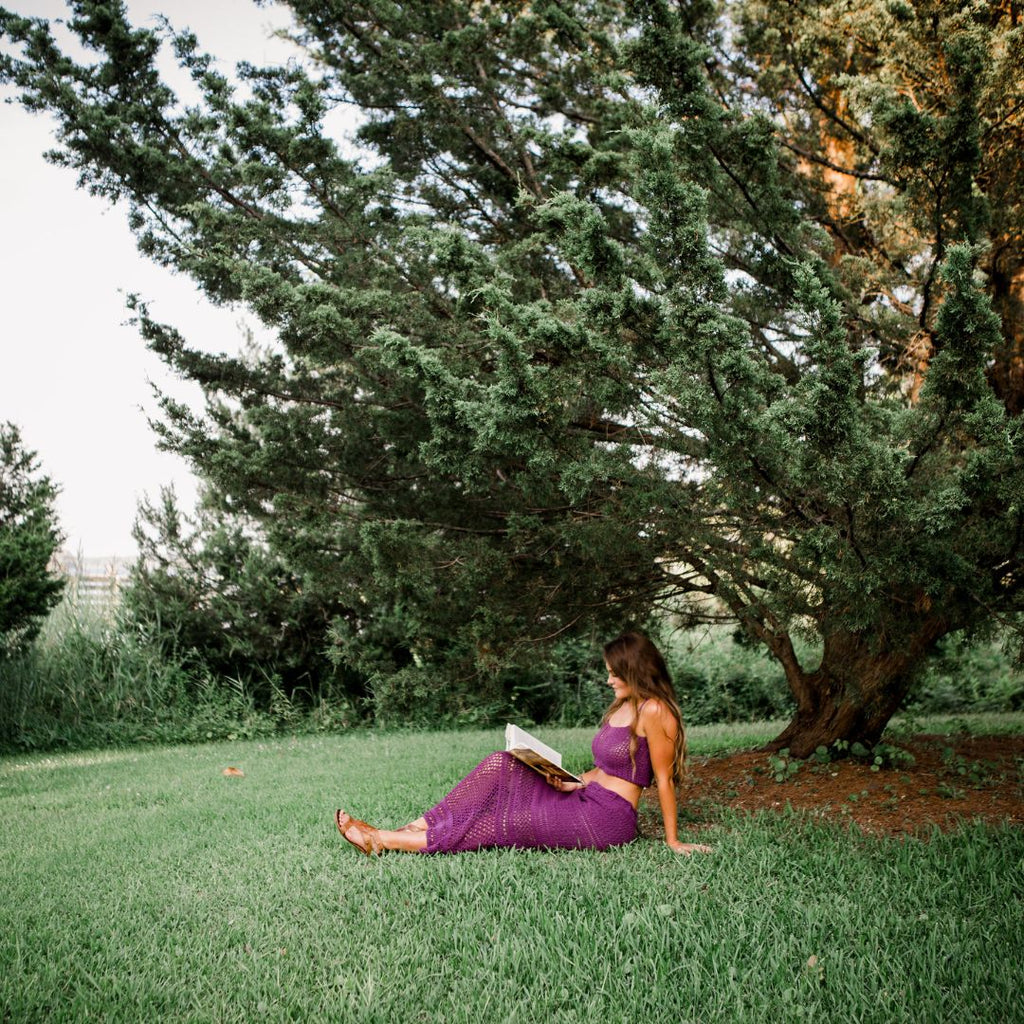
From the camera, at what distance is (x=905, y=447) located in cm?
375

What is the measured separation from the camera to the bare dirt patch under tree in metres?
4.75

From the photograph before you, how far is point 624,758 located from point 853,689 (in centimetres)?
204

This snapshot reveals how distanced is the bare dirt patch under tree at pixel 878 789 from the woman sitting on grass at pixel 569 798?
77 cm

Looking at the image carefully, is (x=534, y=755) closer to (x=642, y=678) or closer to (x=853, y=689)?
(x=642, y=678)

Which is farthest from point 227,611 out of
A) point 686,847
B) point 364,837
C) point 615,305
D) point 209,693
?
point 615,305

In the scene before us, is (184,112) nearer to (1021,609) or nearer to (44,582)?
(44,582)

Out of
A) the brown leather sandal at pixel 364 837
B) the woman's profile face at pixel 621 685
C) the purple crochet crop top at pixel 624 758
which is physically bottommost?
the brown leather sandal at pixel 364 837

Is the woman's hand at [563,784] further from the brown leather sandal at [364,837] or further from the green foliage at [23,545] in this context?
the green foliage at [23,545]

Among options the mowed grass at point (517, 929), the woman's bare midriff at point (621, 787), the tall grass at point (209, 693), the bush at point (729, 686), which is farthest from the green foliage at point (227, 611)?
the woman's bare midriff at point (621, 787)

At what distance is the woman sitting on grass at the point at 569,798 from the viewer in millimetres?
4441

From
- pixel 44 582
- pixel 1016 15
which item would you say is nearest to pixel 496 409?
pixel 1016 15

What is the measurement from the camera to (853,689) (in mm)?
5645

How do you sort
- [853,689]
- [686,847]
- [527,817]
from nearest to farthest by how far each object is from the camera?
[686,847] < [527,817] < [853,689]

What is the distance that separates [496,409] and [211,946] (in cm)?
251
